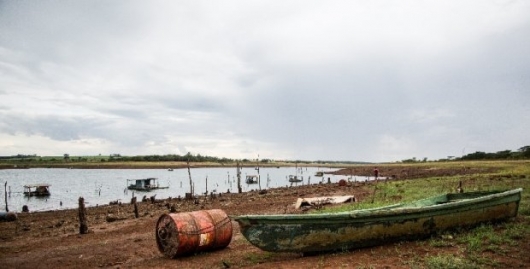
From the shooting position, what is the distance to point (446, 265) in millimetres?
6719

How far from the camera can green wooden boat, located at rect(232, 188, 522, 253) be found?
8094 millimetres

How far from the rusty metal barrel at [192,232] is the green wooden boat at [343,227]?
1.89 meters

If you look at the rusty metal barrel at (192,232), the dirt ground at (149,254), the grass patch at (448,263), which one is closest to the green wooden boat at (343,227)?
the dirt ground at (149,254)

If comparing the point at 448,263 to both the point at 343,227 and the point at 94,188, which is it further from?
the point at 94,188

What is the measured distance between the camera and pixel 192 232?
9688 mm

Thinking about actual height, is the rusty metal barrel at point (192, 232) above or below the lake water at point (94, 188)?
above

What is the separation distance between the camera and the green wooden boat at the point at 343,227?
319 inches

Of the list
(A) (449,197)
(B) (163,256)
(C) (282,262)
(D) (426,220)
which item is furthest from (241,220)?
(A) (449,197)

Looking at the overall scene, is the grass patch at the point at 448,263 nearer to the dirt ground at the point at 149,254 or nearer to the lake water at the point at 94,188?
the dirt ground at the point at 149,254

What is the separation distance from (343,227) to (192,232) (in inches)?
166

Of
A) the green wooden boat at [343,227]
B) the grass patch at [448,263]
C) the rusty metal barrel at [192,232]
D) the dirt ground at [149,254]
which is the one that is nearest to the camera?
the grass patch at [448,263]

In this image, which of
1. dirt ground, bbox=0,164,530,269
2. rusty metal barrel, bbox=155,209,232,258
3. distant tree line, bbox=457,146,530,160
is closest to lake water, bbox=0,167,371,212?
dirt ground, bbox=0,164,530,269

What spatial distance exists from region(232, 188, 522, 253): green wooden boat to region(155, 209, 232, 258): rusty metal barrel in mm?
1891

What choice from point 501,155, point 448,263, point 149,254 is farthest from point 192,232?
point 501,155
